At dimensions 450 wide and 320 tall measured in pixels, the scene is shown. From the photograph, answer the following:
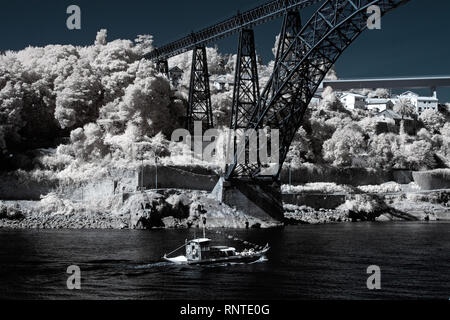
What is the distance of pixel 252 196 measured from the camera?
152 feet

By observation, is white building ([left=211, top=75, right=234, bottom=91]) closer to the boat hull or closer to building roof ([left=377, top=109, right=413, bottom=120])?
building roof ([left=377, top=109, right=413, bottom=120])

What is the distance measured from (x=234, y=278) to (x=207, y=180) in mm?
27163

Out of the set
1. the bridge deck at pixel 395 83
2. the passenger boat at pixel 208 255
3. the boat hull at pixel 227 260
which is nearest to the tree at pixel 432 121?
the bridge deck at pixel 395 83

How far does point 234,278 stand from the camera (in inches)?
949

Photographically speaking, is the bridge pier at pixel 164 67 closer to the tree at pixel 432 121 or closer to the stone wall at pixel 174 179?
the stone wall at pixel 174 179

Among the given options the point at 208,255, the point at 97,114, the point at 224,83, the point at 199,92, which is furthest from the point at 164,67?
the point at 208,255

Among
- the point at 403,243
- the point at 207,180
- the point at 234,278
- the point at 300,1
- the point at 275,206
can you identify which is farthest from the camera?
the point at 207,180

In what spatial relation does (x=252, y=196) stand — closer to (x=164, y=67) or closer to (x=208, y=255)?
(x=208, y=255)

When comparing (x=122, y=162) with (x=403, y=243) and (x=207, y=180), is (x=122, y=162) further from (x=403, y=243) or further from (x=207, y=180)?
(x=403, y=243)

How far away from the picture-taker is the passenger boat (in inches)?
1090

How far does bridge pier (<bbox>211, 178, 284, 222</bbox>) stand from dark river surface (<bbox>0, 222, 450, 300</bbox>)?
660 cm

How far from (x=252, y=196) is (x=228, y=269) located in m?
19.6
